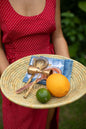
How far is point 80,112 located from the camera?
2.34m

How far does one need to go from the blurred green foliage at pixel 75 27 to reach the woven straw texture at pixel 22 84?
1.68 metres

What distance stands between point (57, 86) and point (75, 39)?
7.43ft

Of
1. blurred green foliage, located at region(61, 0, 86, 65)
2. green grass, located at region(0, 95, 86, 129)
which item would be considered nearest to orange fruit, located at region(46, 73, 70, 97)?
green grass, located at region(0, 95, 86, 129)

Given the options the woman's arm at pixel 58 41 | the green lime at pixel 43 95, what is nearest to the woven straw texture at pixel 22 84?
the green lime at pixel 43 95

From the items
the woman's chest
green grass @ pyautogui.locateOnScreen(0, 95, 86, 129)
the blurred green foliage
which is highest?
the woman's chest

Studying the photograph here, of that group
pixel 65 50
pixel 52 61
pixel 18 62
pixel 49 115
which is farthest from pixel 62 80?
pixel 49 115

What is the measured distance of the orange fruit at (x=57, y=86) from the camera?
3.37 feet

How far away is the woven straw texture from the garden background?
3.92ft

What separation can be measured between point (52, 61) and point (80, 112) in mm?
1307

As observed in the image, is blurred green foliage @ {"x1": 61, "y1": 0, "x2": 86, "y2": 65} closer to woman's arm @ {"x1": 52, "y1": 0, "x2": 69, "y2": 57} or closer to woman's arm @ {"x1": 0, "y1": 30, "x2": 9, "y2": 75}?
woman's arm @ {"x1": 52, "y1": 0, "x2": 69, "y2": 57}

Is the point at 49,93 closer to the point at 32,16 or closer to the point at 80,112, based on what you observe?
the point at 32,16

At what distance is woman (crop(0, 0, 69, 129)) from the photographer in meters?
1.21

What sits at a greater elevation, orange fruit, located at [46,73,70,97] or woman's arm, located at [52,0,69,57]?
woman's arm, located at [52,0,69,57]

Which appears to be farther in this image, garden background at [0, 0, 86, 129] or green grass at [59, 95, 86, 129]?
garden background at [0, 0, 86, 129]
